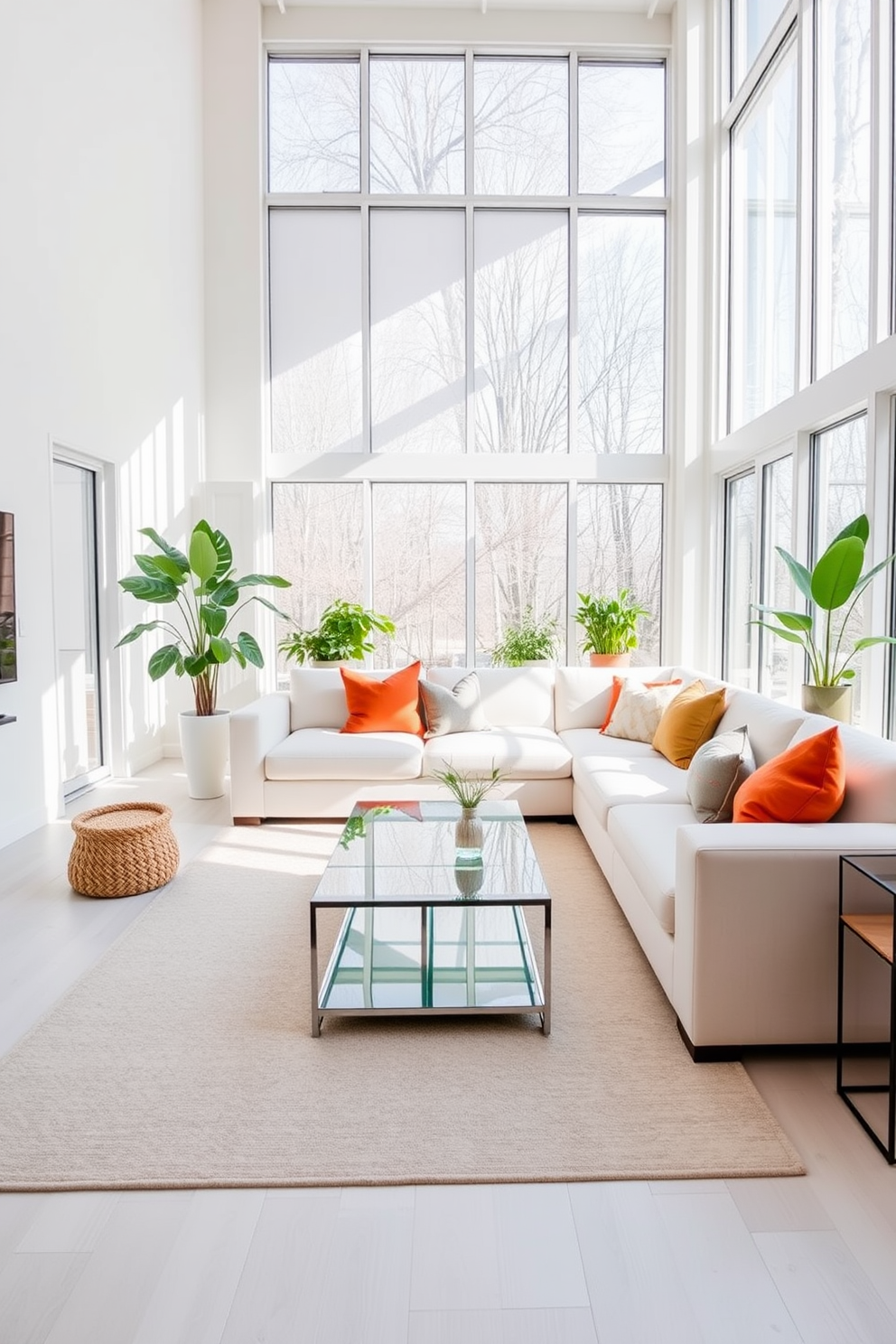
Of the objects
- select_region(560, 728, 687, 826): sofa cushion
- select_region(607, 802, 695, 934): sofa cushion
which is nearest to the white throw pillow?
select_region(560, 728, 687, 826): sofa cushion

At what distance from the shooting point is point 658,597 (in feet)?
23.4

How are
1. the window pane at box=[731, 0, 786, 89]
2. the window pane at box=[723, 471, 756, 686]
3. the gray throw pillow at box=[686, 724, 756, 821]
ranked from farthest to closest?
the window pane at box=[723, 471, 756, 686] → the window pane at box=[731, 0, 786, 89] → the gray throw pillow at box=[686, 724, 756, 821]

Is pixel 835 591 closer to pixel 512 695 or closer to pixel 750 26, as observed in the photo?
pixel 512 695

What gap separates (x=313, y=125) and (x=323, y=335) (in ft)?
5.46

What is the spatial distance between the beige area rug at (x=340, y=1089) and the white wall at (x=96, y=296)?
213cm

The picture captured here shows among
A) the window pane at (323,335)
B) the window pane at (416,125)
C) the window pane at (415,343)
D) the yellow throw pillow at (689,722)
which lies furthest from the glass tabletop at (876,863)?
the window pane at (416,125)

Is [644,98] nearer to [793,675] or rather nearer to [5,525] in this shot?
[793,675]

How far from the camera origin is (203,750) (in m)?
5.29

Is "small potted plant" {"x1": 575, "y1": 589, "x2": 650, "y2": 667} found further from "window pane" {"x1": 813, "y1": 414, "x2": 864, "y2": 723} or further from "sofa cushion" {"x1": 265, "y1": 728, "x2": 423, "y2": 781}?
"sofa cushion" {"x1": 265, "y1": 728, "x2": 423, "y2": 781}

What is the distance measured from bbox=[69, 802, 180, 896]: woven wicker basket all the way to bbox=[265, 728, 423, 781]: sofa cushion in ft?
3.45

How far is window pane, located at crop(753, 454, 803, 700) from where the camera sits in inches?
199

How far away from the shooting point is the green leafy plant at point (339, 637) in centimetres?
638

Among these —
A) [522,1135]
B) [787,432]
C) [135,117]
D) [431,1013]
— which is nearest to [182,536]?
[135,117]

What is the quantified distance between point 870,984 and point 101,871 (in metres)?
2.83
